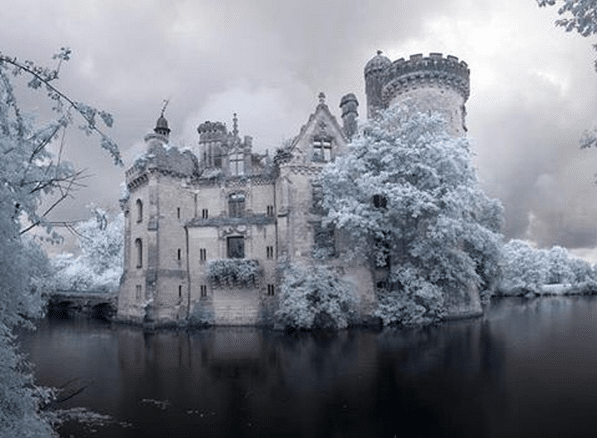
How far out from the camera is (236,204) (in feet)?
127

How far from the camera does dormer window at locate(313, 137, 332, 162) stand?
123ft

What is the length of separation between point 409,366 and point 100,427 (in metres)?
12.2

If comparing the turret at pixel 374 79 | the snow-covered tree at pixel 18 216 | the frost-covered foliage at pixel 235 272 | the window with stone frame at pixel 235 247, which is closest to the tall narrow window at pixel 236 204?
the window with stone frame at pixel 235 247

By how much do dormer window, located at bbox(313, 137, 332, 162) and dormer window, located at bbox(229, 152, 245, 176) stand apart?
6.40 meters

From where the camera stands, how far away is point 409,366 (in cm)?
1977

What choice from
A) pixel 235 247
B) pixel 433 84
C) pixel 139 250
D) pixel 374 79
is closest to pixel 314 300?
pixel 235 247

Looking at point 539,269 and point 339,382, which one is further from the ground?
point 539,269

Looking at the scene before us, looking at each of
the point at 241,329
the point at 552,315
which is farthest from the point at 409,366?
the point at 552,315

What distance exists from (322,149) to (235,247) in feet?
34.8

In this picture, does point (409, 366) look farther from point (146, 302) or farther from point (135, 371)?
point (146, 302)

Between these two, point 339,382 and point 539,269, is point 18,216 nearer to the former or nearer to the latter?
point 339,382

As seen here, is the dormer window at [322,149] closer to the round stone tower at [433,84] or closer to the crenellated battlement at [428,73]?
the round stone tower at [433,84]

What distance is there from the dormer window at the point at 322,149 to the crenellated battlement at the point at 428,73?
27.7 ft

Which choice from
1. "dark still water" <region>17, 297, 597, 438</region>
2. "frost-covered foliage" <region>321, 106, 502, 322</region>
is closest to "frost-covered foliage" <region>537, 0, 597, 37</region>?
"dark still water" <region>17, 297, 597, 438</region>
